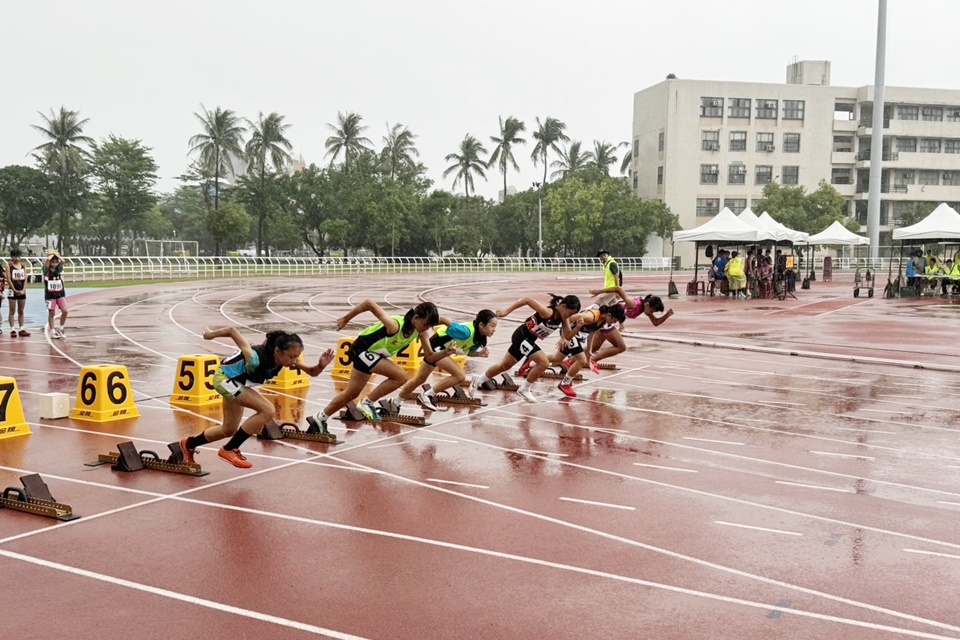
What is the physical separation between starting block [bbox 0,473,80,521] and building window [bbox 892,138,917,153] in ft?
261

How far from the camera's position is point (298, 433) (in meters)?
9.02

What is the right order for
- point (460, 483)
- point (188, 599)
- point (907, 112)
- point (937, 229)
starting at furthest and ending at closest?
point (907, 112)
point (937, 229)
point (460, 483)
point (188, 599)

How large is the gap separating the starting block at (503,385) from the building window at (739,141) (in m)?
64.2

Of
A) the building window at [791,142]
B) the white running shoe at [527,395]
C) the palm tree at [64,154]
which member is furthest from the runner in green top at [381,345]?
the building window at [791,142]

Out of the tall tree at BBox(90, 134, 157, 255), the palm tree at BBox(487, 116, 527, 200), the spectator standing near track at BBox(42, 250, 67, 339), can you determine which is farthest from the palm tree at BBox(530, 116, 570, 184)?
the spectator standing near track at BBox(42, 250, 67, 339)

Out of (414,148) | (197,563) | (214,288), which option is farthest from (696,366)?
(414,148)

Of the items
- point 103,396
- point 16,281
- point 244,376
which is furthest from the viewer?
point 16,281

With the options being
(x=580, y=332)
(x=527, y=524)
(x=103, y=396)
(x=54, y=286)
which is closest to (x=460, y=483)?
(x=527, y=524)

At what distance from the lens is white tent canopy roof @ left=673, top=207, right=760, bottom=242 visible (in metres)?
30.5

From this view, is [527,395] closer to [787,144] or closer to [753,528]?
[753,528]

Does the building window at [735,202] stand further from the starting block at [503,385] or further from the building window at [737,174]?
the starting block at [503,385]

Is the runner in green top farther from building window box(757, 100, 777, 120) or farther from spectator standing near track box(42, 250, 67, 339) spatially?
building window box(757, 100, 777, 120)

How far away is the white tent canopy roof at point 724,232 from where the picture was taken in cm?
3050

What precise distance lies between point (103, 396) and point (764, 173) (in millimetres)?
69897
